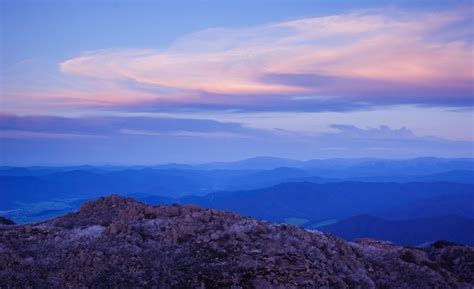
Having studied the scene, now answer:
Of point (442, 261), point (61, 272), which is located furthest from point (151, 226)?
point (442, 261)

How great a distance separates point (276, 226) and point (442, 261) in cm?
1220

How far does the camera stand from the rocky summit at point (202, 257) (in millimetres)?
20922

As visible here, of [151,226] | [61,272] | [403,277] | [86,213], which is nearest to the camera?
[61,272]

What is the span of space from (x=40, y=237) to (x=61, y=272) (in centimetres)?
594

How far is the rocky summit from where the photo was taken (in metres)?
20.9

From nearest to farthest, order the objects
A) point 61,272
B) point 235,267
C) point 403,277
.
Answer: point 61,272
point 235,267
point 403,277

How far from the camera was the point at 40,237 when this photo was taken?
25.7 meters

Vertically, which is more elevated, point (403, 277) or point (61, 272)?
point (61, 272)

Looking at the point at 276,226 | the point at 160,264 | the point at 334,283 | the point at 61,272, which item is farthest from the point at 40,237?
the point at 334,283

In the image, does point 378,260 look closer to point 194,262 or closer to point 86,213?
point 194,262

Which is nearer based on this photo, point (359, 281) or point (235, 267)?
point (235, 267)

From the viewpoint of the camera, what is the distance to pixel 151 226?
27250mm

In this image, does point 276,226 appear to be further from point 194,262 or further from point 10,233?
point 10,233

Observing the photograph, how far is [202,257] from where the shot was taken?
23.1 m
